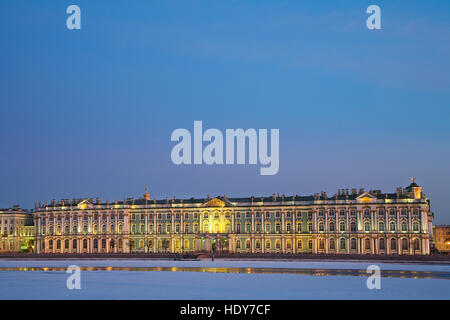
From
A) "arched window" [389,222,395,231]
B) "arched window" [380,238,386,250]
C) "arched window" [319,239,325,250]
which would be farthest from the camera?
"arched window" [319,239,325,250]

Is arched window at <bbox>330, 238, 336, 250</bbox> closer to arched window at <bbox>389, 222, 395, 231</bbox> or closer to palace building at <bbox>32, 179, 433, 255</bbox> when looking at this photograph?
palace building at <bbox>32, 179, 433, 255</bbox>

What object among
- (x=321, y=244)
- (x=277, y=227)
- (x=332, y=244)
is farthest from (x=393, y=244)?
(x=277, y=227)

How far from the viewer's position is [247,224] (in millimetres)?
100625

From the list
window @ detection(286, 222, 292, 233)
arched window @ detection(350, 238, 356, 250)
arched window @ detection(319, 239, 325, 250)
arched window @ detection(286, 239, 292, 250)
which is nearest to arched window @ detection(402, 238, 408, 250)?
arched window @ detection(350, 238, 356, 250)

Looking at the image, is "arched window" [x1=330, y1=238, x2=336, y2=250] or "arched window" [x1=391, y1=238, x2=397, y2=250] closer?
"arched window" [x1=391, y1=238, x2=397, y2=250]

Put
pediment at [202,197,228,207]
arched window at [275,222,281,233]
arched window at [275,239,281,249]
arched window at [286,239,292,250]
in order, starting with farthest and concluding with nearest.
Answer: pediment at [202,197,228,207] → arched window at [275,222,281,233] → arched window at [275,239,281,249] → arched window at [286,239,292,250]

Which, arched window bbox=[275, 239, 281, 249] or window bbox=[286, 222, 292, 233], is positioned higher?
window bbox=[286, 222, 292, 233]

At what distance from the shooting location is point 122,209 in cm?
10756

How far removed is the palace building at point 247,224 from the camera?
91.4 m

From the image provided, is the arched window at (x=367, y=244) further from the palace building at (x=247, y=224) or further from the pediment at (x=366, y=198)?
the pediment at (x=366, y=198)

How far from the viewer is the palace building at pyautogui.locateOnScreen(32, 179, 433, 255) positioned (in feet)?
300

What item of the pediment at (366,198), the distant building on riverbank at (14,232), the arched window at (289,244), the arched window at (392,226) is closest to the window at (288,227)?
the arched window at (289,244)

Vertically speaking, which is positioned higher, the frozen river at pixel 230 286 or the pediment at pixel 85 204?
the pediment at pixel 85 204
